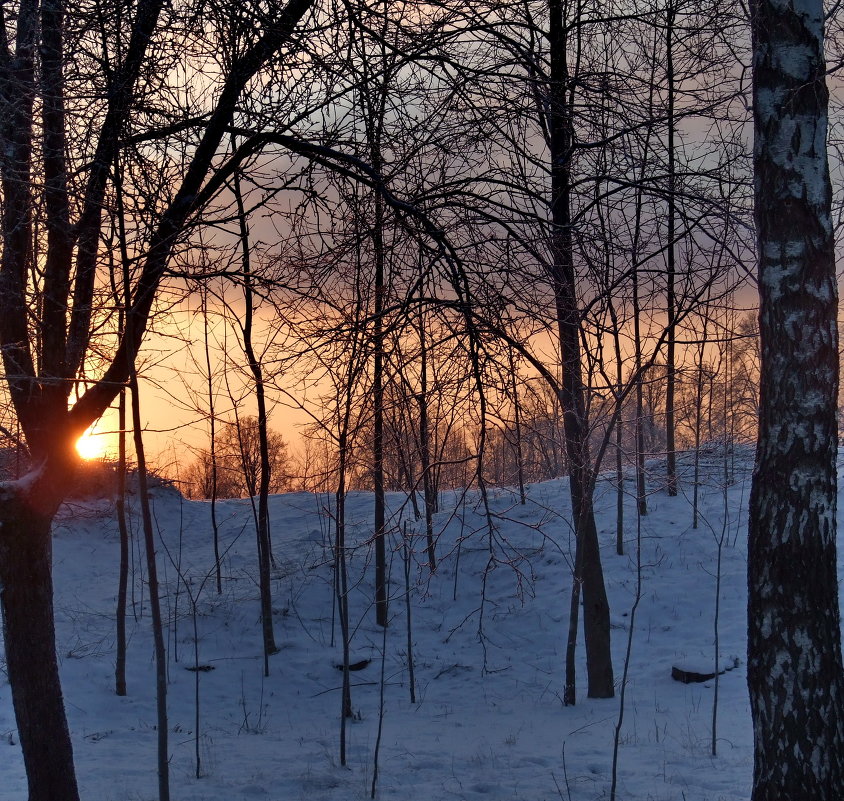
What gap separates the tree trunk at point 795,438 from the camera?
15.1 feet

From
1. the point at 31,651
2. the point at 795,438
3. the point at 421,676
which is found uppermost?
the point at 795,438

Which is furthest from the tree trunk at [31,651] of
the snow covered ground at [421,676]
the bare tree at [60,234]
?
the snow covered ground at [421,676]

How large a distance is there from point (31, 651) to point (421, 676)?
33.6 ft

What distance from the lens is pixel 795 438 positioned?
4.68m

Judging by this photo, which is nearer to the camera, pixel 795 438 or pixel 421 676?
pixel 795 438

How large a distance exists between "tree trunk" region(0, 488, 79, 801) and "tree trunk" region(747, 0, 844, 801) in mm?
4332

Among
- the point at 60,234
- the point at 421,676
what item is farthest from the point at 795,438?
the point at 421,676

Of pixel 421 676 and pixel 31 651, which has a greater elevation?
pixel 31 651

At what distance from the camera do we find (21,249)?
5.01m

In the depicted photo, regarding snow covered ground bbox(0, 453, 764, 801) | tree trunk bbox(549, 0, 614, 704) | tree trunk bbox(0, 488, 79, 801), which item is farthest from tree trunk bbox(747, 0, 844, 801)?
tree trunk bbox(0, 488, 79, 801)

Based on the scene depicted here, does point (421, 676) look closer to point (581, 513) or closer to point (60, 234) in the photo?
point (581, 513)

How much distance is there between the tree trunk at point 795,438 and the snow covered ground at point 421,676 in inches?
59.0

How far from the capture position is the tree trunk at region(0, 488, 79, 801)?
5.15 meters

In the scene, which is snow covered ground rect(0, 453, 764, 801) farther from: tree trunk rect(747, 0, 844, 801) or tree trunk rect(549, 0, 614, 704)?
tree trunk rect(747, 0, 844, 801)
